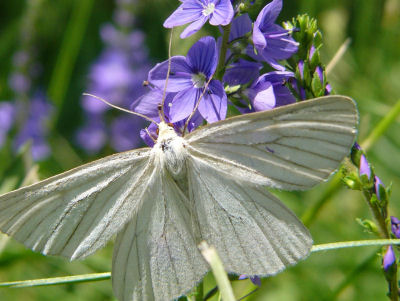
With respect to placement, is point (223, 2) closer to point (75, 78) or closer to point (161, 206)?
point (161, 206)

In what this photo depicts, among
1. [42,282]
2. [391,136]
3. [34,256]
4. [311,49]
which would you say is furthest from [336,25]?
[42,282]

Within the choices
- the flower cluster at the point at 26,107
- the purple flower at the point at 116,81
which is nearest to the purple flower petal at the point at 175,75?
the flower cluster at the point at 26,107

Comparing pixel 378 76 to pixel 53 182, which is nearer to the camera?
pixel 53 182

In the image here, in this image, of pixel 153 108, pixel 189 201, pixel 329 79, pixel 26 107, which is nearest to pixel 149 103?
pixel 153 108

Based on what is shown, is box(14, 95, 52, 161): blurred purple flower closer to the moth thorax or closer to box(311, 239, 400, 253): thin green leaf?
the moth thorax

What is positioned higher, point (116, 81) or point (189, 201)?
point (116, 81)

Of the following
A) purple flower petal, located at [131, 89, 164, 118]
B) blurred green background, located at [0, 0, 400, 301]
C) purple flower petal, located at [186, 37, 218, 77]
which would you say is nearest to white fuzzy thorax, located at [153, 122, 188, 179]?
purple flower petal, located at [131, 89, 164, 118]

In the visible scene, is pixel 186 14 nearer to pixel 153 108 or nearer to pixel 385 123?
pixel 153 108
